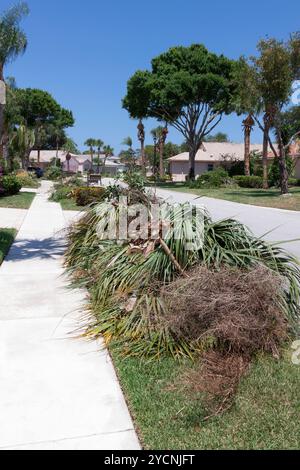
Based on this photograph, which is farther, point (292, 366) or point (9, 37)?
point (9, 37)

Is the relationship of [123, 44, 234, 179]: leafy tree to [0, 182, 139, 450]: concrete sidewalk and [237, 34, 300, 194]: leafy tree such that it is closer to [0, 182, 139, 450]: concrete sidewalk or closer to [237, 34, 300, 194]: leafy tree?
[237, 34, 300, 194]: leafy tree

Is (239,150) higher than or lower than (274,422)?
higher

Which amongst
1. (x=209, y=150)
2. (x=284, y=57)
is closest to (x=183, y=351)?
(x=284, y=57)

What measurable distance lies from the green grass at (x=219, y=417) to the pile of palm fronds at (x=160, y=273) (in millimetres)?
401

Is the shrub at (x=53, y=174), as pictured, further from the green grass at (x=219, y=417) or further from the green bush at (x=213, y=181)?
the green grass at (x=219, y=417)

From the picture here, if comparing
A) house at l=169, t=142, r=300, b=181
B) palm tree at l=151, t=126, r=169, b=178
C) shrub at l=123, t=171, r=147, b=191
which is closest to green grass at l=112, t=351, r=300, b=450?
shrub at l=123, t=171, r=147, b=191

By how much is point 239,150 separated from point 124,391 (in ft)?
185

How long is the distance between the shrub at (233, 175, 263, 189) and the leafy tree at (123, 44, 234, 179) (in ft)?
22.9

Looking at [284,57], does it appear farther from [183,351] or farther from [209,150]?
[209,150]

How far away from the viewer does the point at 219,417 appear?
3.01m

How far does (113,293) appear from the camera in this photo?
198 inches

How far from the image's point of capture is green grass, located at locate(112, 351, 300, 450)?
277cm
